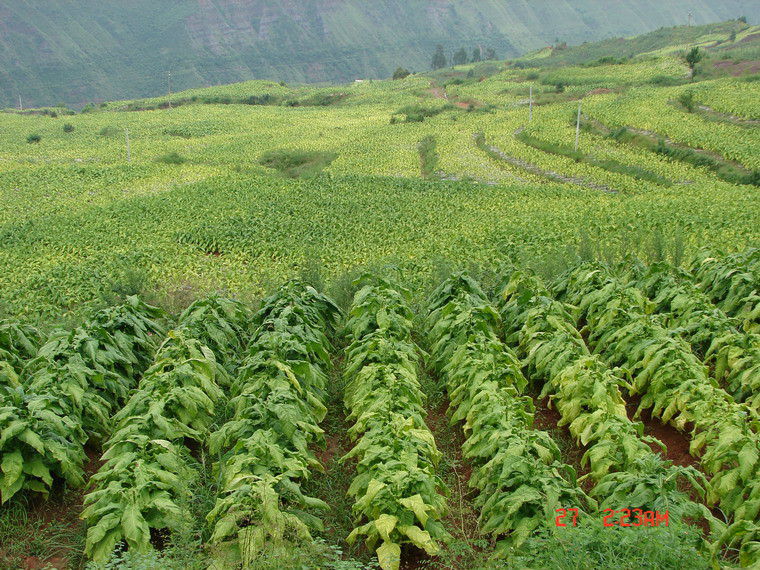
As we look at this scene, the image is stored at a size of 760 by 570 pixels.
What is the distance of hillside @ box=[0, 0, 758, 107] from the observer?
362ft

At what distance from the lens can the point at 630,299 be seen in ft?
28.9

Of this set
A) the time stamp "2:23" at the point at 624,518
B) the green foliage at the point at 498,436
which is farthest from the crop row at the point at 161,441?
the time stamp "2:23" at the point at 624,518

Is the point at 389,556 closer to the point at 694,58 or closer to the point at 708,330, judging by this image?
the point at 708,330

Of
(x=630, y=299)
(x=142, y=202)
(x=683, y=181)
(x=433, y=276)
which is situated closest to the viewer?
(x=630, y=299)

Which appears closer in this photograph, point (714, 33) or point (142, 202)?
point (142, 202)

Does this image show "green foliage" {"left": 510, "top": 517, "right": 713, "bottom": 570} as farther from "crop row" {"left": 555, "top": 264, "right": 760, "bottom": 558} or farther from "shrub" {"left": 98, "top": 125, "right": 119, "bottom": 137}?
"shrub" {"left": 98, "top": 125, "right": 119, "bottom": 137}

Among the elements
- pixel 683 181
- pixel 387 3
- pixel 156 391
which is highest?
pixel 387 3

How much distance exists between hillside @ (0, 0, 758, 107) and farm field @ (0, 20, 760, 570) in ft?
349

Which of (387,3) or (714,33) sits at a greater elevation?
(387,3)

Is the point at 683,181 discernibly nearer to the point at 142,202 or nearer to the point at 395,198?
the point at 395,198

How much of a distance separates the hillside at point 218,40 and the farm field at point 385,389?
349 ft

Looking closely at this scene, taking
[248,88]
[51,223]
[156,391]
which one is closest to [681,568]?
[156,391]

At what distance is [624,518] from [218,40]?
14529 cm

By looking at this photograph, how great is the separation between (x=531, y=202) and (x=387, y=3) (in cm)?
15626
